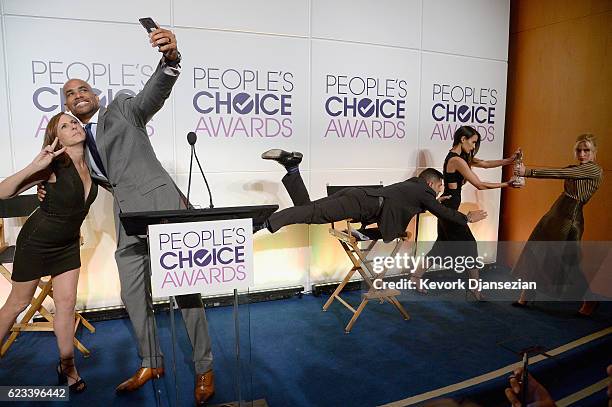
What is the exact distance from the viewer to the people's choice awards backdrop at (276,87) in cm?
375

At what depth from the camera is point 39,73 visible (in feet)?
12.2

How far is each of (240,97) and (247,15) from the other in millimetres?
794

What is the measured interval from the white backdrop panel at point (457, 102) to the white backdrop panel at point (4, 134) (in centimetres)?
422

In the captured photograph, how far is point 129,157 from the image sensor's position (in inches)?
101

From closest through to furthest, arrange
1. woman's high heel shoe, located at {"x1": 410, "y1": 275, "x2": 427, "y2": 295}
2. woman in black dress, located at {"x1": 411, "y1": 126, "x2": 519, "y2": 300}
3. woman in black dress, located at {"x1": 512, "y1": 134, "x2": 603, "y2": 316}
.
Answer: woman in black dress, located at {"x1": 512, "y1": 134, "x2": 603, "y2": 316}, woman in black dress, located at {"x1": 411, "y1": 126, "x2": 519, "y2": 300}, woman's high heel shoe, located at {"x1": 410, "y1": 275, "x2": 427, "y2": 295}

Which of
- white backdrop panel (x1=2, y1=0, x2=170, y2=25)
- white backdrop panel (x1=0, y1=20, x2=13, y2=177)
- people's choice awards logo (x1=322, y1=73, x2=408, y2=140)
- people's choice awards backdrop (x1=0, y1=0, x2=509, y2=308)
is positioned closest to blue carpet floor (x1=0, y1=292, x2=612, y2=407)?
people's choice awards backdrop (x1=0, y1=0, x2=509, y2=308)

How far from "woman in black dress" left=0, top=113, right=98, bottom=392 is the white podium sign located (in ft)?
3.43

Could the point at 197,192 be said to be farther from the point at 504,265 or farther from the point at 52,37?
the point at 504,265

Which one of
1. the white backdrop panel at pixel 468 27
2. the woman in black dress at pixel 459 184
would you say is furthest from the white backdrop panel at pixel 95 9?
the woman in black dress at pixel 459 184

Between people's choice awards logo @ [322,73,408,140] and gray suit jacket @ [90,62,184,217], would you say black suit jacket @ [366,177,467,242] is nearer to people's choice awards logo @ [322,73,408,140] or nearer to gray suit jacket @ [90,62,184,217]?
people's choice awards logo @ [322,73,408,140]

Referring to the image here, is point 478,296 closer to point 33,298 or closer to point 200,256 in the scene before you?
point 200,256

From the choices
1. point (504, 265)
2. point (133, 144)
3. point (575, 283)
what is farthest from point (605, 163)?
point (133, 144)

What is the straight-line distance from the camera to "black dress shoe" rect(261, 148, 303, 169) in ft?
12.3

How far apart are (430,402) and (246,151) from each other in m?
2.83
